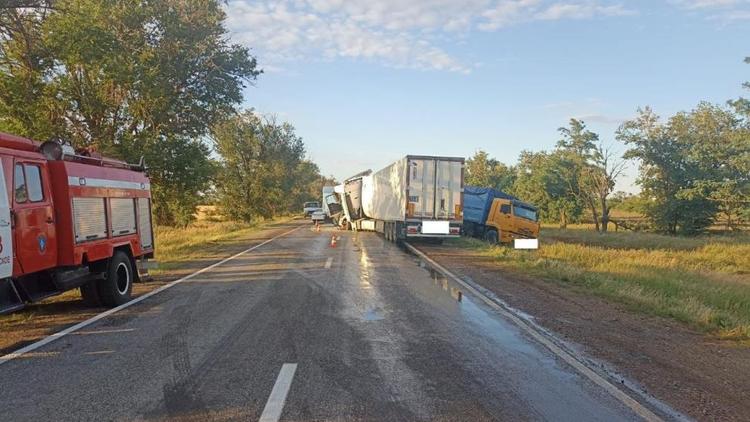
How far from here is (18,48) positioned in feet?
70.8

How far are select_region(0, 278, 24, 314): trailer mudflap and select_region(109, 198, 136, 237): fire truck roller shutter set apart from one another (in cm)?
265

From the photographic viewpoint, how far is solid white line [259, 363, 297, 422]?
450 cm

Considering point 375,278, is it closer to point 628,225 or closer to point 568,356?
point 568,356

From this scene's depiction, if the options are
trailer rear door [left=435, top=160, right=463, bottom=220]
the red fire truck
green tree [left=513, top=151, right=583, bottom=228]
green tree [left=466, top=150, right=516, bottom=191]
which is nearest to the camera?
the red fire truck

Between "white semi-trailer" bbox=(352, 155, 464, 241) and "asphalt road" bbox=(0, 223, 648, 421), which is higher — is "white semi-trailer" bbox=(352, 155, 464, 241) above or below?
above

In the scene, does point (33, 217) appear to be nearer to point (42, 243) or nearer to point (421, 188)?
point (42, 243)

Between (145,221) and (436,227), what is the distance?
45.0 ft

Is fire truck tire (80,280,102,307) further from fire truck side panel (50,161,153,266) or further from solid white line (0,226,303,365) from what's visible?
fire truck side panel (50,161,153,266)

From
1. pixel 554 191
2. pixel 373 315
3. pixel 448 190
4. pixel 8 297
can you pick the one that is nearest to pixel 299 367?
pixel 373 315

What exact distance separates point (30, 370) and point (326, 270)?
9.19 meters

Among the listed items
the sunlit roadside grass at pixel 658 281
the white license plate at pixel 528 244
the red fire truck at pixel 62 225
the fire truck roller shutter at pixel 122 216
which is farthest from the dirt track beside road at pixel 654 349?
the white license plate at pixel 528 244

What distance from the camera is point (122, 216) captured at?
34.3 feet

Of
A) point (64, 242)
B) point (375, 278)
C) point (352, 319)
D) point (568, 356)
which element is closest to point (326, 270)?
point (375, 278)

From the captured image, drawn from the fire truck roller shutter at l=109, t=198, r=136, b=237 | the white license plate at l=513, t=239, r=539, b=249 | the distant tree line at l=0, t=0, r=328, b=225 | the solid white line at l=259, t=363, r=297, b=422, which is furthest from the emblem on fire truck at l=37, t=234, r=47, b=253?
the white license plate at l=513, t=239, r=539, b=249
